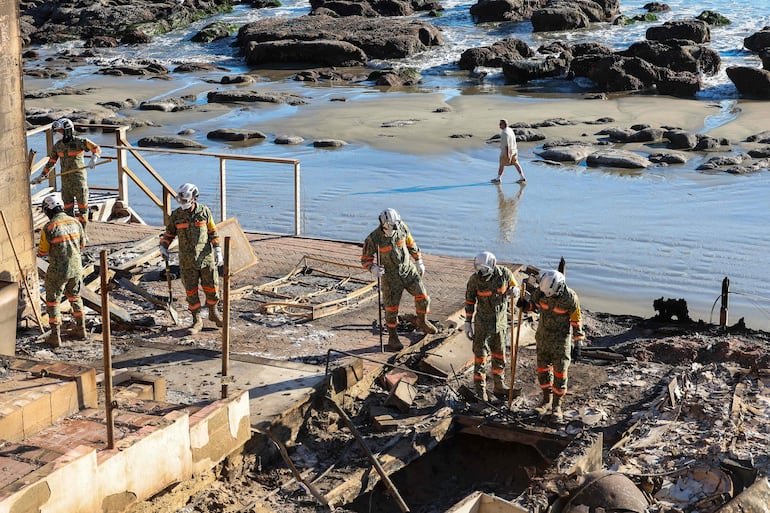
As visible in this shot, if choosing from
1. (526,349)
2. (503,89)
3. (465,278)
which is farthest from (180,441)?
(503,89)

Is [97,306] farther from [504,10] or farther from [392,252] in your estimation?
[504,10]

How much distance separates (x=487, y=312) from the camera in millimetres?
11641

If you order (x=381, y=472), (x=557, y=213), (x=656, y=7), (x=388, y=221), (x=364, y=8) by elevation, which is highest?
(x=656, y=7)

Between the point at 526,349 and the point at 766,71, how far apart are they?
83.1 feet

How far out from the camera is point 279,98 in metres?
35.9

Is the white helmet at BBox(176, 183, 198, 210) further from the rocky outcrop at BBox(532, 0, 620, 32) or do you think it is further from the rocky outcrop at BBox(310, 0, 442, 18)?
the rocky outcrop at BBox(310, 0, 442, 18)

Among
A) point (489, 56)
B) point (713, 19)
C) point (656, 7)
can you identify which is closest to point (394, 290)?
point (489, 56)

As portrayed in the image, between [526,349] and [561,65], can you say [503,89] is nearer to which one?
[561,65]

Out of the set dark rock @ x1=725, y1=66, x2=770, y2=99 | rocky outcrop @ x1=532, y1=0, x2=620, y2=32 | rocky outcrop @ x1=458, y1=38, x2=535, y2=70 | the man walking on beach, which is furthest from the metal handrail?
rocky outcrop @ x1=532, y1=0, x2=620, y2=32

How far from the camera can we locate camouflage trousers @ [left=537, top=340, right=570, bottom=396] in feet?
Answer: 37.4

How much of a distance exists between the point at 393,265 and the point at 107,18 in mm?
45838

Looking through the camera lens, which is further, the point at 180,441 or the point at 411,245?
the point at 411,245

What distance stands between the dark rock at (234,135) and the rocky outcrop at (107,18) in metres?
24.3

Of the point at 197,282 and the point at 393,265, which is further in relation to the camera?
the point at 197,282
